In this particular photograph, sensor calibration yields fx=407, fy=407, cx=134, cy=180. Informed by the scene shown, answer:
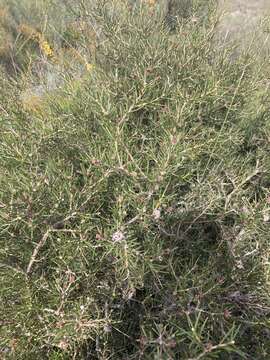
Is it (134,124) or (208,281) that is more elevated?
(134,124)

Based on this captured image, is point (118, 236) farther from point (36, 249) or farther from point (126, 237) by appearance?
point (36, 249)

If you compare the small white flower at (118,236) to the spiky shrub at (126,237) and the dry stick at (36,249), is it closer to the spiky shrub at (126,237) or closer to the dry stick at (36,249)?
the spiky shrub at (126,237)

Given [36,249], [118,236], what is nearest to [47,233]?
[36,249]

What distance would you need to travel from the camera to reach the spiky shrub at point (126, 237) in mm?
1648

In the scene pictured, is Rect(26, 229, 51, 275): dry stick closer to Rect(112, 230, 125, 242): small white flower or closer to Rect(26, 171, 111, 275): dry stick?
Rect(26, 171, 111, 275): dry stick

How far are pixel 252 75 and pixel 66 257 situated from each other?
5.36 feet

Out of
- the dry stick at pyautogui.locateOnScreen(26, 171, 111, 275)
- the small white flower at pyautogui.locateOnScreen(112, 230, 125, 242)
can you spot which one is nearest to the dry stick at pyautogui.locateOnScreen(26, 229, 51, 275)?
the dry stick at pyautogui.locateOnScreen(26, 171, 111, 275)

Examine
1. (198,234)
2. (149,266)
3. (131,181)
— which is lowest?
(198,234)

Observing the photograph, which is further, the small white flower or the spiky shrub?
the spiky shrub

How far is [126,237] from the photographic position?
1.60 m

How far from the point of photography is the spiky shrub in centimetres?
165

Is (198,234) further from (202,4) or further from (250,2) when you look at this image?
(250,2)

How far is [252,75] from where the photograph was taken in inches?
100

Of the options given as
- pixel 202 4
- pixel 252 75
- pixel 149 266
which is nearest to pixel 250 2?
pixel 202 4
